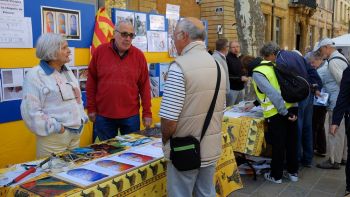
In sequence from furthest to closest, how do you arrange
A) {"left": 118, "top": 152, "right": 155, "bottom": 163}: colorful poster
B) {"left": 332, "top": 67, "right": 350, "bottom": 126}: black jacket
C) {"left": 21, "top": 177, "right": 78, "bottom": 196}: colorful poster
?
{"left": 332, "top": 67, "right": 350, "bottom": 126}: black jacket < {"left": 118, "top": 152, "right": 155, "bottom": 163}: colorful poster < {"left": 21, "top": 177, "right": 78, "bottom": 196}: colorful poster

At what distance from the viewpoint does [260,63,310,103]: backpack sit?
3.81 meters

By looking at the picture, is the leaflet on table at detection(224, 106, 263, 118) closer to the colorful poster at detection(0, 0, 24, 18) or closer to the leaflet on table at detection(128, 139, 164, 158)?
the leaflet on table at detection(128, 139, 164, 158)

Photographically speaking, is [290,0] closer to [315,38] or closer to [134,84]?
[315,38]

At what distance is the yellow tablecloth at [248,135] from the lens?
4109 millimetres

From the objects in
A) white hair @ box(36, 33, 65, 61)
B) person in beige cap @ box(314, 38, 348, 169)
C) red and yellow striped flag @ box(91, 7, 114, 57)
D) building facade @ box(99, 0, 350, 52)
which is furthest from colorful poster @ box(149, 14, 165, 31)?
white hair @ box(36, 33, 65, 61)

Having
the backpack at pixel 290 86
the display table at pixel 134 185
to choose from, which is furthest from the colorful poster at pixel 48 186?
the backpack at pixel 290 86

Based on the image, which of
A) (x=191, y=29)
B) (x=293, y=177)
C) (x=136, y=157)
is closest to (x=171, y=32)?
(x=293, y=177)

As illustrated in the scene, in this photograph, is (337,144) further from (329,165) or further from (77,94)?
(77,94)

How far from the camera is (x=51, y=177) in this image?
7.15 ft

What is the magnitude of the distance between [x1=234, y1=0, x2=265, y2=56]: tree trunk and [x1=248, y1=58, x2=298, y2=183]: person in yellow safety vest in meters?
4.19

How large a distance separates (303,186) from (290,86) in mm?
1223

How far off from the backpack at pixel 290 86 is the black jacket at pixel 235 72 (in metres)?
2.72

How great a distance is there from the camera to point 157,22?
5617mm

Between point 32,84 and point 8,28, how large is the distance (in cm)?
132
